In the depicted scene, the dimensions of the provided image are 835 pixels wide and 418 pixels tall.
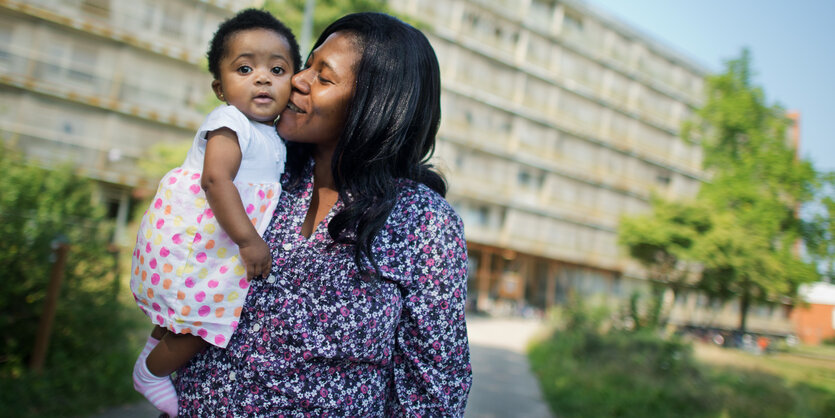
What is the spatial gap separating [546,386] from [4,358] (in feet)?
23.7

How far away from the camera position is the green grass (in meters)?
7.39

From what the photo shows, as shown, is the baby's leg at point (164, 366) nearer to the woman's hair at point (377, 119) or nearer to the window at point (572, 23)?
the woman's hair at point (377, 119)

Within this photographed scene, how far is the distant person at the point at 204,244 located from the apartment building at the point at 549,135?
85.1 ft

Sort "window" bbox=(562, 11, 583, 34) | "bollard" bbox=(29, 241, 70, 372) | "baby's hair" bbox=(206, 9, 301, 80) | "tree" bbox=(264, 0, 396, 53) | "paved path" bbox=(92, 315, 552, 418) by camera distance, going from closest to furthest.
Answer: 1. "baby's hair" bbox=(206, 9, 301, 80)
2. "bollard" bbox=(29, 241, 70, 372)
3. "paved path" bbox=(92, 315, 552, 418)
4. "tree" bbox=(264, 0, 396, 53)
5. "window" bbox=(562, 11, 583, 34)

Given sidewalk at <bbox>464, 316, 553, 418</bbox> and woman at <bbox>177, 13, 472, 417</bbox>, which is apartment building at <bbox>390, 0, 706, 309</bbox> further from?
woman at <bbox>177, 13, 472, 417</bbox>

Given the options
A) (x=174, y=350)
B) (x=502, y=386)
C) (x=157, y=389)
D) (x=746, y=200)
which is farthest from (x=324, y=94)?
(x=746, y=200)

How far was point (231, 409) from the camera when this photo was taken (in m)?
1.42

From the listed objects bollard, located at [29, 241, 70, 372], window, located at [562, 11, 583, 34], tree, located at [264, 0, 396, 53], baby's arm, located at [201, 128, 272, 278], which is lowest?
bollard, located at [29, 241, 70, 372]

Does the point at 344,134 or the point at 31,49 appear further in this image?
the point at 31,49

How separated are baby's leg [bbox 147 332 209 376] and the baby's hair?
2.65 ft

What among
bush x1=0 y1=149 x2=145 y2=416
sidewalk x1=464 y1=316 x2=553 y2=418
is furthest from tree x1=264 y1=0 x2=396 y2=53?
bush x1=0 y1=149 x2=145 y2=416

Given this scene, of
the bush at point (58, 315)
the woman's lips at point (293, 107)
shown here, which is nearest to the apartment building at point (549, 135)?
the bush at point (58, 315)

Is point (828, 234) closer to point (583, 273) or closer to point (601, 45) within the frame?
point (583, 273)

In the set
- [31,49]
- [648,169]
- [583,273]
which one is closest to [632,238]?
[583,273]
